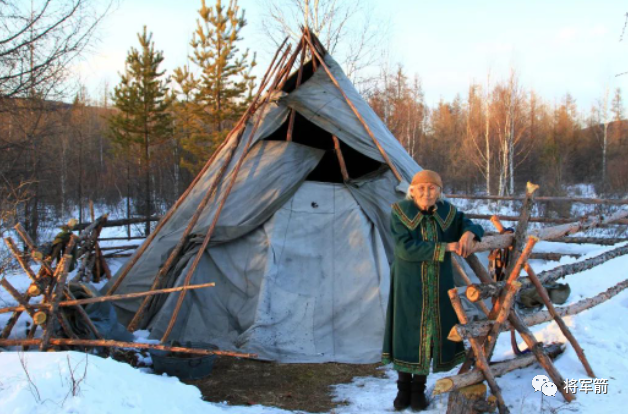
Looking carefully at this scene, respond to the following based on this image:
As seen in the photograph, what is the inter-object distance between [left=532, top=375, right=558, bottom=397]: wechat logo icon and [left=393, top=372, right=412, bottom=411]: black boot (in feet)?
2.56

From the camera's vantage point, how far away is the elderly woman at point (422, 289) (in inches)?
120

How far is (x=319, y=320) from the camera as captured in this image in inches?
202

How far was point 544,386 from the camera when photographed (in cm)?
315

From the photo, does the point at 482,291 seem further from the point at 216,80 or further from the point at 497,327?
the point at 216,80

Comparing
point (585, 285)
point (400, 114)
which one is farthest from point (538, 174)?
point (585, 285)

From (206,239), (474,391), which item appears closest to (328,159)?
(206,239)

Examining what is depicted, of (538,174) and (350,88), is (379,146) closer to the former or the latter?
(350,88)

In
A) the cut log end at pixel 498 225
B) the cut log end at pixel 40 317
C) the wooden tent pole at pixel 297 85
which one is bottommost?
the cut log end at pixel 40 317

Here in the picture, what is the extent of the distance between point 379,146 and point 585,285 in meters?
3.38

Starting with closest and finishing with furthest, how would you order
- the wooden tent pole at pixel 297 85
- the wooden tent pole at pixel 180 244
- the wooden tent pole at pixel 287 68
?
the wooden tent pole at pixel 180 244 < the wooden tent pole at pixel 297 85 < the wooden tent pole at pixel 287 68

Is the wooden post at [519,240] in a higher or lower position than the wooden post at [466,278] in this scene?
higher

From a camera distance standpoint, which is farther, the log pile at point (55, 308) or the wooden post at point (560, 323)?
the log pile at point (55, 308)

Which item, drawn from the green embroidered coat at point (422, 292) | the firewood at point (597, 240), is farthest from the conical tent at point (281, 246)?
the firewood at point (597, 240)

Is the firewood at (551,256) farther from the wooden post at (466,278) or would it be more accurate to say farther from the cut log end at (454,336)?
the cut log end at (454,336)
